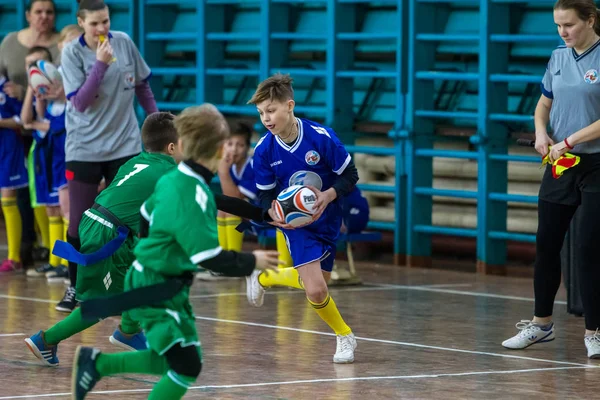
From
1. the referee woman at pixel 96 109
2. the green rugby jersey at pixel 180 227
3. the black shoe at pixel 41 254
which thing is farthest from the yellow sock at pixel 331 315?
the black shoe at pixel 41 254

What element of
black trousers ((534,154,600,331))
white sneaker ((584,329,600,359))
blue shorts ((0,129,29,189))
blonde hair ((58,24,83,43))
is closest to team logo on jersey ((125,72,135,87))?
blonde hair ((58,24,83,43))

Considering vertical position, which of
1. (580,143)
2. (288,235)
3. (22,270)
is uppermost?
(580,143)

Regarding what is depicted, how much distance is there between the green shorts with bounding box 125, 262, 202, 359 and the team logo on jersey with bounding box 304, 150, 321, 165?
2.21 meters

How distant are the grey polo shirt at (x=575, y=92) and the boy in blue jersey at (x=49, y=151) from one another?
4.89 m

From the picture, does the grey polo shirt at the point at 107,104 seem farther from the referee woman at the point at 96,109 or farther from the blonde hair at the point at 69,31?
the blonde hair at the point at 69,31

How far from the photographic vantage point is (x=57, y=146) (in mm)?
11391

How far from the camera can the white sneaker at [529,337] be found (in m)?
8.03

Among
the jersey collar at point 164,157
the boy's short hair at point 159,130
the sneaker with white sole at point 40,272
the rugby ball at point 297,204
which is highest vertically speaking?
the boy's short hair at point 159,130

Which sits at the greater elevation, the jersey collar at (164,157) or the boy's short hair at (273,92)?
the boy's short hair at (273,92)

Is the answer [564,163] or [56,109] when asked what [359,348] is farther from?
[56,109]

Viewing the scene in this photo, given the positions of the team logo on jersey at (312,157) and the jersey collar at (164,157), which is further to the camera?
the team logo on jersey at (312,157)

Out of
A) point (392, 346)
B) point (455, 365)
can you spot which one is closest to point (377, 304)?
point (392, 346)

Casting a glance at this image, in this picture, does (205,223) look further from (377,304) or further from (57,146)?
(57,146)

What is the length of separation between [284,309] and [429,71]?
13.0 ft
